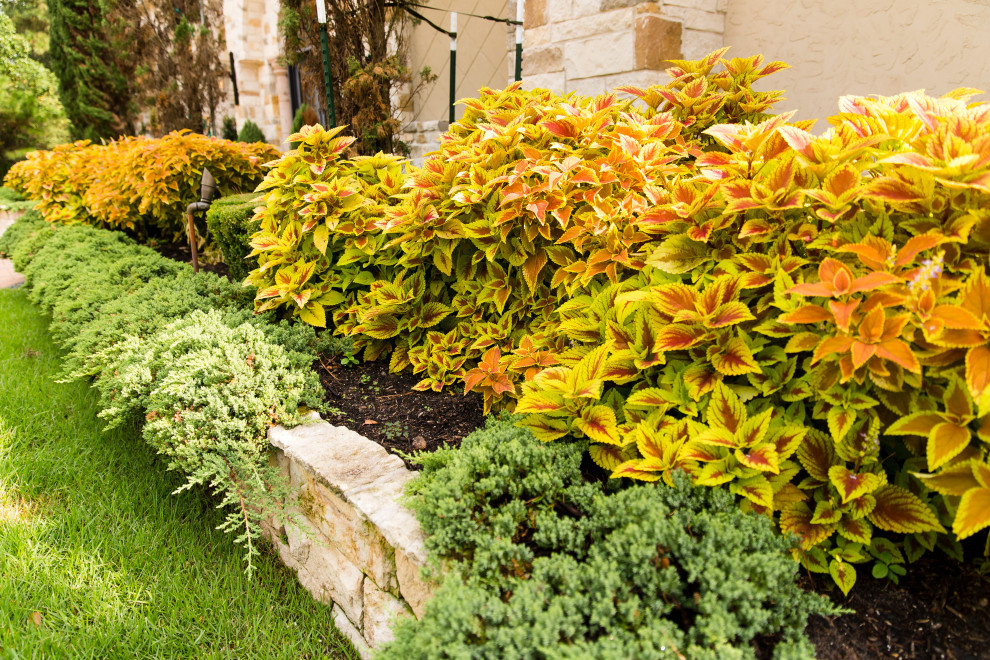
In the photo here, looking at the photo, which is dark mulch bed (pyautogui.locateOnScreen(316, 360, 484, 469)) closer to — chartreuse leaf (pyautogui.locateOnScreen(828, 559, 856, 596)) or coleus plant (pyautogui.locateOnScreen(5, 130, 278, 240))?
chartreuse leaf (pyautogui.locateOnScreen(828, 559, 856, 596))

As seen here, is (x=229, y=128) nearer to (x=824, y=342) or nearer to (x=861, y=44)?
(x=861, y=44)

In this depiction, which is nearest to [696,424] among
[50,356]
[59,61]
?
[50,356]

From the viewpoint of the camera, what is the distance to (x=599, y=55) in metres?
3.32

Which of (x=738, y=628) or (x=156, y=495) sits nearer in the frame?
(x=738, y=628)

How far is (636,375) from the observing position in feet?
4.90

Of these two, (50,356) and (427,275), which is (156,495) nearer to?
(427,275)

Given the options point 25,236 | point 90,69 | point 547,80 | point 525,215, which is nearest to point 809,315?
point 525,215

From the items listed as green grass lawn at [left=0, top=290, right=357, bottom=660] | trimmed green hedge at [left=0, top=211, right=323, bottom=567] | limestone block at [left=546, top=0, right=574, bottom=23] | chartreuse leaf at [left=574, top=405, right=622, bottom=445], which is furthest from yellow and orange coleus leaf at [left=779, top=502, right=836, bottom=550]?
limestone block at [left=546, top=0, right=574, bottom=23]

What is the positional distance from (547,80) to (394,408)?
2403 mm

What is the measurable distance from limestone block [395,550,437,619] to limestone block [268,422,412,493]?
0.88 feet

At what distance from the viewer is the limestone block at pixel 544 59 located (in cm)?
352

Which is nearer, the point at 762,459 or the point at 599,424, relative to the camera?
the point at 762,459

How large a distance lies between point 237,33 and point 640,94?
35.2 feet

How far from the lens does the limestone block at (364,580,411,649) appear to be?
→ 1.58 m
